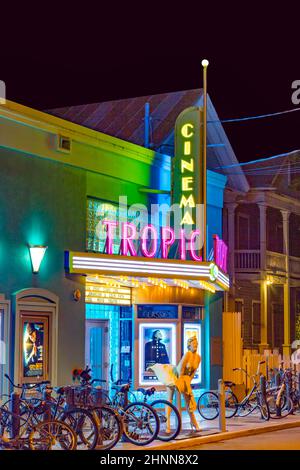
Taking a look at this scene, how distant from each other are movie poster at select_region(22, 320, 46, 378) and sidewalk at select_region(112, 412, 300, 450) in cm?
321

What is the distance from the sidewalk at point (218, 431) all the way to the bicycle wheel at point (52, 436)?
4.83 ft

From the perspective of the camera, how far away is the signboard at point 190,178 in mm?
24062

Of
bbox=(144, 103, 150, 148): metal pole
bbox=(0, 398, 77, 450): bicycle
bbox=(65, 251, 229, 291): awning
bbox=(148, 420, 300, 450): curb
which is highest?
bbox=(144, 103, 150, 148): metal pole

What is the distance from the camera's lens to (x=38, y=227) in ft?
66.7

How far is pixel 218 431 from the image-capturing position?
19922 mm

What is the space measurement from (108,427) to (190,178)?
8.95m

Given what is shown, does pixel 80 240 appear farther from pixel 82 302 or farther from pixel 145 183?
pixel 145 183

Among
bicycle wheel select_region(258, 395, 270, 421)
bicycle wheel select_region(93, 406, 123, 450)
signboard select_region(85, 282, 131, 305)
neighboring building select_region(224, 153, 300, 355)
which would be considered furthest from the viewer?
neighboring building select_region(224, 153, 300, 355)

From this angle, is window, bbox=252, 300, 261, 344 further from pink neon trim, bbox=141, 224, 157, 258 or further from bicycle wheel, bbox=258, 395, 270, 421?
pink neon trim, bbox=141, 224, 157, 258

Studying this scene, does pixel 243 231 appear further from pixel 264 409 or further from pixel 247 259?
pixel 264 409

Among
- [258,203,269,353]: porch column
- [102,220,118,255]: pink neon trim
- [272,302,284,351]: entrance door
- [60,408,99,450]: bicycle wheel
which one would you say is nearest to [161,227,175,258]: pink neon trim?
[102,220,118,255]: pink neon trim

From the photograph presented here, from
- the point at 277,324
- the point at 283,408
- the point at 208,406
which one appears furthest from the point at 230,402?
the point at 277,324

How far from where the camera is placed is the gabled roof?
29.7 meters
